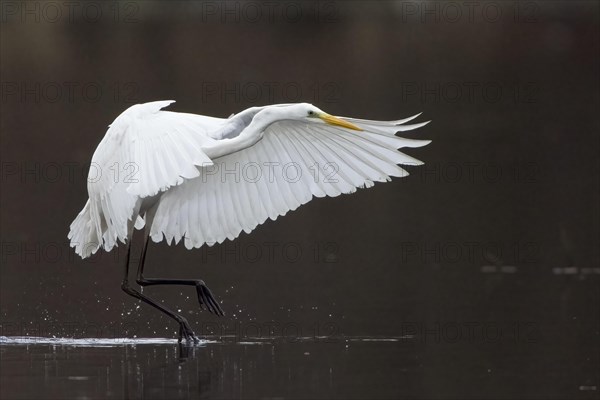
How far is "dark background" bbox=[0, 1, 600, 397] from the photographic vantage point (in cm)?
1075

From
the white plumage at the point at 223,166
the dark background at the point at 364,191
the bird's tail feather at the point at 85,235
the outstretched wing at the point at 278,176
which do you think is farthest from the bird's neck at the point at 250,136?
the dark background at the point at 364,191

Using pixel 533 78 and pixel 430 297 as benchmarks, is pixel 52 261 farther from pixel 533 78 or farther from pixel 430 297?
pixel 533 78

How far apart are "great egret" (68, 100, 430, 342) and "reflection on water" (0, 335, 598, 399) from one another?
0.80m

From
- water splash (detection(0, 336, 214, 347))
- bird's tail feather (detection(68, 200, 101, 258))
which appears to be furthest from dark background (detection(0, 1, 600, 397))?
bird's tail feather (detection(68, 200, 101, 258))

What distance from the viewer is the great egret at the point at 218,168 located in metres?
9.63

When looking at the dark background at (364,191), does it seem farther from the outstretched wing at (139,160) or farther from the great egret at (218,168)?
the outstretched wing at (139,160)

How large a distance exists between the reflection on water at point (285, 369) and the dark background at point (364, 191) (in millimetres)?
76

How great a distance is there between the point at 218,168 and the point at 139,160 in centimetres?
144

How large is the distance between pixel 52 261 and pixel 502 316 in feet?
17.6

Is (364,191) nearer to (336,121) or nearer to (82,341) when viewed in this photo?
(336,121)

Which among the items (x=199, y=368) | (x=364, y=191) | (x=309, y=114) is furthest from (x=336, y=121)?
(x=364, y=191)

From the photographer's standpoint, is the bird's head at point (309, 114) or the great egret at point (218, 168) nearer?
the great egret at point (218, 168)

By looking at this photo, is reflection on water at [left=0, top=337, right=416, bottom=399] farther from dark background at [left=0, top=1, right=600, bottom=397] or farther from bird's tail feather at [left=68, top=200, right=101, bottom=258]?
bird's tail feather at [left=68, top=200, right=101, bottom=258]

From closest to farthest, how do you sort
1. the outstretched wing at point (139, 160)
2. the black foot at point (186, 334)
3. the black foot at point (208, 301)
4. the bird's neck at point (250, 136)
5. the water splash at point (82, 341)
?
1. the outstretched wing at point (139, 160)
2. the water splash at point (82, 341)
3. the black foot at point (186, 334)
4. the bird's neck at point (250, 136)
5. the black foot at point (208, 301)
